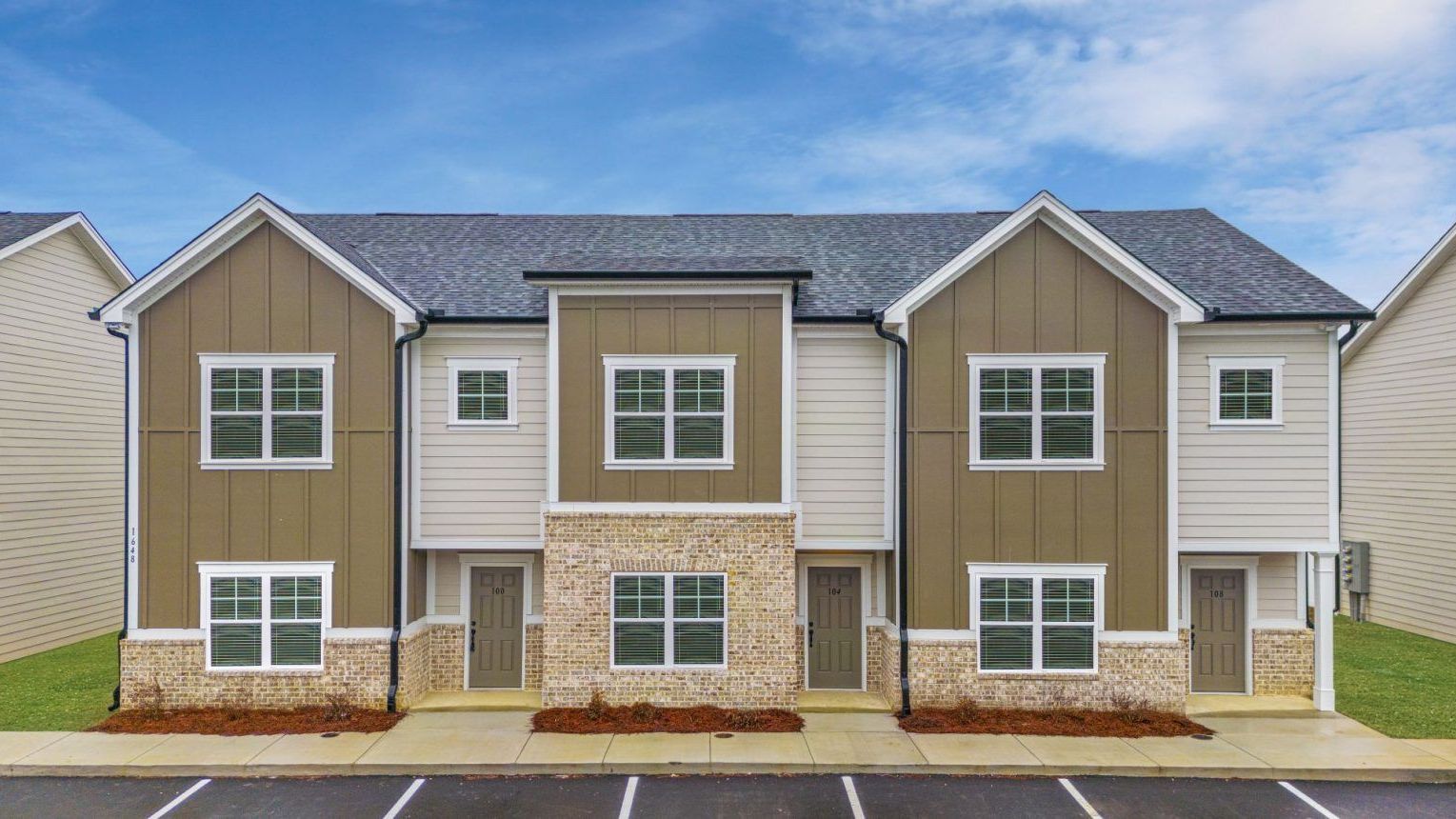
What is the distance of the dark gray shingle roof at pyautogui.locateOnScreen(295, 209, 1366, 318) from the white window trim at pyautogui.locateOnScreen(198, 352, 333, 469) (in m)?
1.70

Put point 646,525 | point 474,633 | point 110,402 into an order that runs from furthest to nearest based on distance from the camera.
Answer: point 110,402 < point 474,633 < point 646,525

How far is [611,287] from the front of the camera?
11.7 m

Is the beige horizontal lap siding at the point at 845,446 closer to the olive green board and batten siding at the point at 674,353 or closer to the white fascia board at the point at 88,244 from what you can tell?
the olive green board and batten siding at the point at 674,353

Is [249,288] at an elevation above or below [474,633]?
above

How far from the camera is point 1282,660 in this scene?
1275 cm

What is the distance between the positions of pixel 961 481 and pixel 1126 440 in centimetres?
249

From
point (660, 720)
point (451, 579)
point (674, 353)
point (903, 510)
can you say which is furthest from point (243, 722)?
point (903, 510)

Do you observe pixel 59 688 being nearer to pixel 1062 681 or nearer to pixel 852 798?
pixel 852 798

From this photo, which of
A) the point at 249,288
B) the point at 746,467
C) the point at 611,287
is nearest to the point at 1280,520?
the point at 746,467

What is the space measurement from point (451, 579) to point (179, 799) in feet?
14.8

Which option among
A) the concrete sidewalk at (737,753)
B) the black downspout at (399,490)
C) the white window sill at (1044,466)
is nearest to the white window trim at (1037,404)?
the white window sill at (1044,466)

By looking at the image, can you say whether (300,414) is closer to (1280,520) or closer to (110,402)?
(110,402)

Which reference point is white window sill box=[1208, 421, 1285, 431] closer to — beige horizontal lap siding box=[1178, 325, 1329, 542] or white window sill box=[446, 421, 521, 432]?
beige horizontal lap siding box=[1178, 325, 1329, 542]

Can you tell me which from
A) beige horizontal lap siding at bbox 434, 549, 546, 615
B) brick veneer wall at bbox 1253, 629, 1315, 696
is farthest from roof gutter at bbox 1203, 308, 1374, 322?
beige horizontal lap siding at bbox 434, 549, 546, 615
